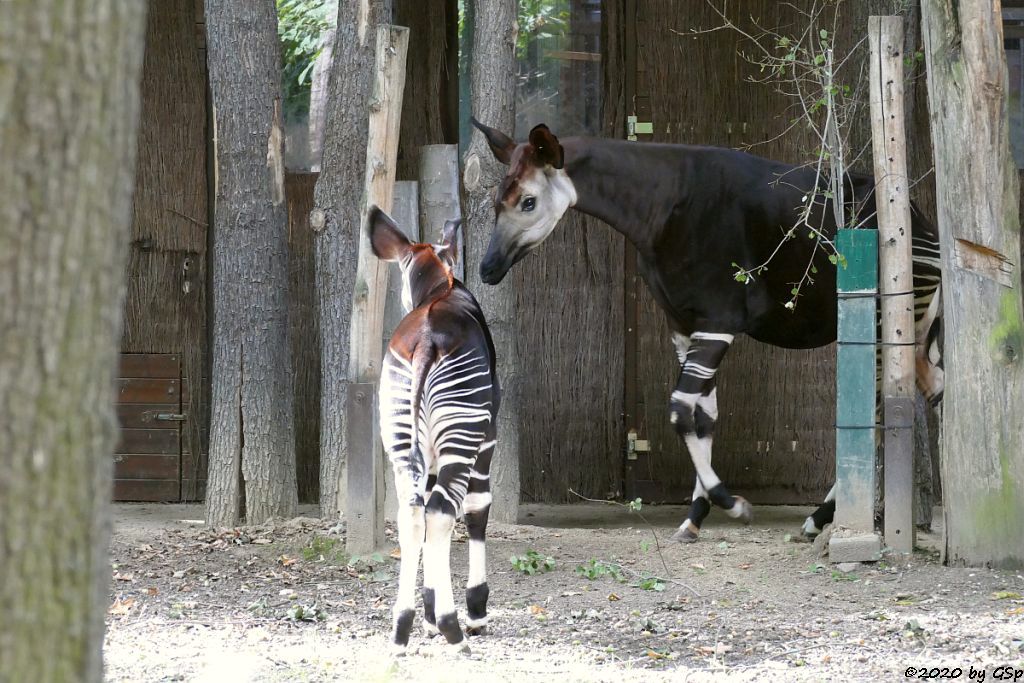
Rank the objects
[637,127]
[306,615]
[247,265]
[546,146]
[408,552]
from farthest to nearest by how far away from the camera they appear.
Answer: [637,127]
[247,265]
[546,146]
[306,615]
[408,552]

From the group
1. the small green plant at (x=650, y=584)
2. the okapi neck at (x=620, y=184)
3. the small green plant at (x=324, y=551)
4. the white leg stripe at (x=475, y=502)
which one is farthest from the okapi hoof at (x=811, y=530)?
the white leg stripe at (x=475, y=502)

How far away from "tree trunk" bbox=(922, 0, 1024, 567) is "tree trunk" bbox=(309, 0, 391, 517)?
2.74m

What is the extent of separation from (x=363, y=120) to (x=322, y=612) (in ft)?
8.41

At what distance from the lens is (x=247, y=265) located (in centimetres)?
620

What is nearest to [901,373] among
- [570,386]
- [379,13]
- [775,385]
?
→ [775,385]

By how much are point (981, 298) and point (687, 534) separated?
1.91 meters

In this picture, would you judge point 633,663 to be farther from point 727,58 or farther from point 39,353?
point 727,58

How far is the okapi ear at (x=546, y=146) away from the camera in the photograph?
5703 millimetres

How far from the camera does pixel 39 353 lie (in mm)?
1636

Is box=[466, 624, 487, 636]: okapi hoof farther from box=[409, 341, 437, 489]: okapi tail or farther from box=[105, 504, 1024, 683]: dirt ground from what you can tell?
box=[409, 341, 437, 489]: okapi tail

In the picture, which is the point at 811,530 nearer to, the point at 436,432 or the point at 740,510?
the point at 740,510

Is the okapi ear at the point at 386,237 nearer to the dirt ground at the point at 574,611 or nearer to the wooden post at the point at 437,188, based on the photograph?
the dirt ground at the point at 574,611

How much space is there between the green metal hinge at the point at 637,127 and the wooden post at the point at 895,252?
6.58 feet

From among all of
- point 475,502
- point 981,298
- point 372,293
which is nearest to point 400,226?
point 372,293
